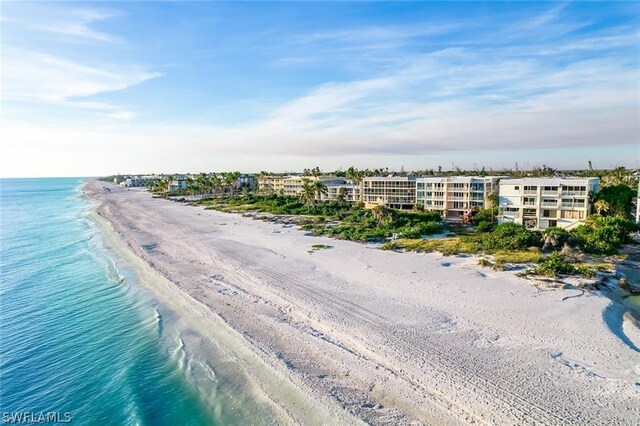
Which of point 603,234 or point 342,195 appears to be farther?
point 342,195

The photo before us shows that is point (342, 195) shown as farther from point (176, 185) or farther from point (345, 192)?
point (176, 185)

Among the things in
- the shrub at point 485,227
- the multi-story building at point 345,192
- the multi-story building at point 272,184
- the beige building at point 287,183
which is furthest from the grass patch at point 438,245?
the multi-story building at point 272,184

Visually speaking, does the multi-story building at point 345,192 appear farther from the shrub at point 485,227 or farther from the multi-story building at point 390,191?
the shrub at point 485,227

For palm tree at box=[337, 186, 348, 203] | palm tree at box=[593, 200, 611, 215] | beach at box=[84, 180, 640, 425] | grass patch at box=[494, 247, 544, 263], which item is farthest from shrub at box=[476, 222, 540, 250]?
palm tree at box=[337, 186, 348, 203]

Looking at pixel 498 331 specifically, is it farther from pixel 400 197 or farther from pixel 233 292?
pixel 400 197

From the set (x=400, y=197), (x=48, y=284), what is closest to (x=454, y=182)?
(x=400, y=197)

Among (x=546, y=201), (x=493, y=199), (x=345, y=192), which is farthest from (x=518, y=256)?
(x=345, y=192)
